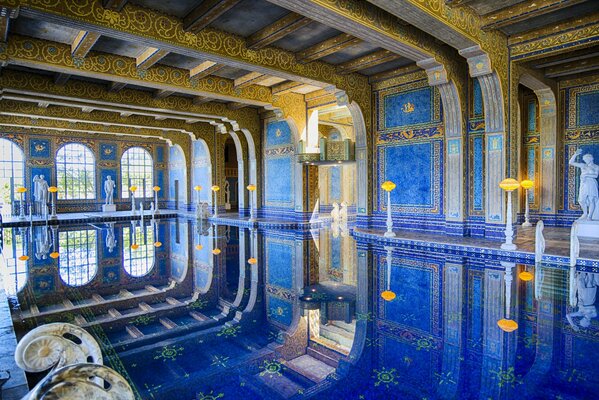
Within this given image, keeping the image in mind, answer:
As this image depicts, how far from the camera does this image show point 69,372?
5.01 feet

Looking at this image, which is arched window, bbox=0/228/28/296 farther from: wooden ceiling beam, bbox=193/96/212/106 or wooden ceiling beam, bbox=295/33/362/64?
wooden ceiling beam, bbox=295/33/362/64

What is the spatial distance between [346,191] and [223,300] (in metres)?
14.3

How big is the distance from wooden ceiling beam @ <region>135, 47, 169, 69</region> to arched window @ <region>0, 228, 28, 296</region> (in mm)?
4972

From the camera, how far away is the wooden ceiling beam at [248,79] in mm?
10629

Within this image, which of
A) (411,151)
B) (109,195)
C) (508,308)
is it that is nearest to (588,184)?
(411,151)

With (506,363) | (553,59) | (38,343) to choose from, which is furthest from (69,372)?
(553,59)

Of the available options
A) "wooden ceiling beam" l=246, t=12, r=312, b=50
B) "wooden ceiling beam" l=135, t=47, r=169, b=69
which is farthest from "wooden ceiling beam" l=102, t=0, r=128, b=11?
"wooden ceiling beam" l=246, t=12, r=312, b=50

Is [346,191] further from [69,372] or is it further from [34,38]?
[69,372]

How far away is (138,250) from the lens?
9.48 m

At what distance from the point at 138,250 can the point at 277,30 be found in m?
5.98

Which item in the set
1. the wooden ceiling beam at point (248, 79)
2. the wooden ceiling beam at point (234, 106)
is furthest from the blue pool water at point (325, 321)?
the wooden ceiling beam at point (234, 106)

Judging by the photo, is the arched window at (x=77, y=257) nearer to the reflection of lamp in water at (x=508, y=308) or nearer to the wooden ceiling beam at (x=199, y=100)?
the wooden ceiling beam at (x=199, y=100)

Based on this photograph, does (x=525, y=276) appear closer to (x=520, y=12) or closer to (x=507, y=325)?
(x=507, y=325)

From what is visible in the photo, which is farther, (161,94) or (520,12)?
(161,94)
